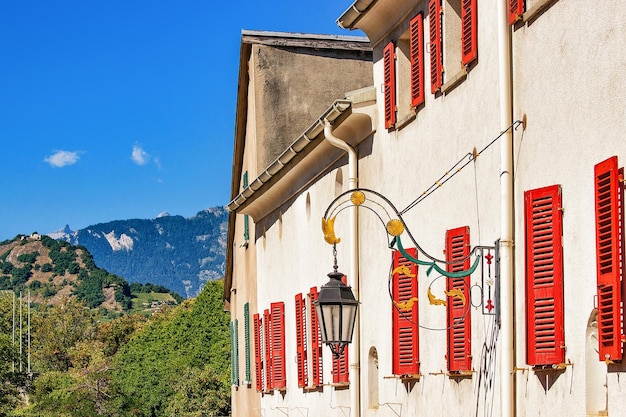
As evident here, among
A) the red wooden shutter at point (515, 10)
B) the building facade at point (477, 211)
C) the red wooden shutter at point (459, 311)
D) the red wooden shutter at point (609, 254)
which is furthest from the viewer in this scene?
the red wooden shutter at point (459, 311)

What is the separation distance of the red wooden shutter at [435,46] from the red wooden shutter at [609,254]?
14.5ft

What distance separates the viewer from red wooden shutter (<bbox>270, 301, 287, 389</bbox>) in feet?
79.1

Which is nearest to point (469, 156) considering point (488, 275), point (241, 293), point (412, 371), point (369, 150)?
point (488, 275)

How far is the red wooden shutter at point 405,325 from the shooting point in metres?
14.9

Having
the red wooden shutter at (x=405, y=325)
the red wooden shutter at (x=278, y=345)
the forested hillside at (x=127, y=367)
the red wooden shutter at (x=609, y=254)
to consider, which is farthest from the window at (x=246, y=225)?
the forested hillside at (x=127, y=367)

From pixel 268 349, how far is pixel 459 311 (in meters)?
12.7

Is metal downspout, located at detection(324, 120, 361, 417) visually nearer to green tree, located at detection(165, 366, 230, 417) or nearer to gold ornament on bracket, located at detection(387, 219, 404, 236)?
gold ornament on bracket, located at detection(387, 219, 404, 236)

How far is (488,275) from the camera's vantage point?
12242mm

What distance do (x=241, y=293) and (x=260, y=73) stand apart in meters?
5.56

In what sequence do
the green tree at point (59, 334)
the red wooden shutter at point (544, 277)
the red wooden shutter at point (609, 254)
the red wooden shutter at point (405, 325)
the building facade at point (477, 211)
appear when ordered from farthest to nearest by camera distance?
1. the green tree at point (59, 334)
2. the red wooden shutter at point (405, 325)
3. the red wooden shutter at point (544, 277)
4. the building facade at point (477, 211)
5. the red wooden shutter at point (609, 254)

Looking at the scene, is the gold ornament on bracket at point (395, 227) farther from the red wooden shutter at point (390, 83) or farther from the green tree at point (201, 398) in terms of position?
the green tree at point (201, 398)

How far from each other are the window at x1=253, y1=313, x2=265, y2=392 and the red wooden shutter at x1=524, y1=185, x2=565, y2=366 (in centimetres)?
1605

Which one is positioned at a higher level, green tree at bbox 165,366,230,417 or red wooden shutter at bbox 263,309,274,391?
red wooden shutter at bbox 263,309,274,391

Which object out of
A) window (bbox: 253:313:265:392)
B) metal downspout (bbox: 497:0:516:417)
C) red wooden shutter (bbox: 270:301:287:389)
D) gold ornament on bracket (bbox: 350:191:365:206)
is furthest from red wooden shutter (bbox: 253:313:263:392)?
metal downspout (bbox: 497:0:516:417)
